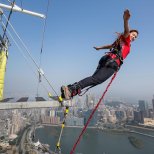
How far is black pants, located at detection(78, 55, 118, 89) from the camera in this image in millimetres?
3102

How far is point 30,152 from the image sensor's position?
52969 millimetres

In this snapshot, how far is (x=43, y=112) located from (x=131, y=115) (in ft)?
183

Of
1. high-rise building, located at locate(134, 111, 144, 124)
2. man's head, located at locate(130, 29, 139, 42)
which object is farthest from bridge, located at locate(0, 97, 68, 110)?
high-rise building, located at locate(134, 111, 144, 124)

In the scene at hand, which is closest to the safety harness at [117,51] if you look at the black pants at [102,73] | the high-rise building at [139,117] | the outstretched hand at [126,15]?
the black pants at [102,73]

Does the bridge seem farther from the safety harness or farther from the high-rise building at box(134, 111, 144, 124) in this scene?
the high-rise building at box(134, 111, 144, 124)

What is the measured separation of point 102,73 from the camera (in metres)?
3.15

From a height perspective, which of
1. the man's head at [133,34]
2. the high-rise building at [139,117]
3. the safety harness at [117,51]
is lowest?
the high-rise building at [139,117]

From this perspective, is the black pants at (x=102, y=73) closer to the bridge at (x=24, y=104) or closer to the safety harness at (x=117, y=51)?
the safety harness at (x=117, y=51)

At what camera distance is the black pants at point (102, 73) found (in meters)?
3.10

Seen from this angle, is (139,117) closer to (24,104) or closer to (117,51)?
(24,104)

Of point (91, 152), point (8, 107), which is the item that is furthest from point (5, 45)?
point (91, 152)

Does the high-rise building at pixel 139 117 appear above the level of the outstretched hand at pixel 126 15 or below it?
below

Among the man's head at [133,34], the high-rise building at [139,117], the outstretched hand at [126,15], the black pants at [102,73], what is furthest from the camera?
the high-rise building at [139,117]

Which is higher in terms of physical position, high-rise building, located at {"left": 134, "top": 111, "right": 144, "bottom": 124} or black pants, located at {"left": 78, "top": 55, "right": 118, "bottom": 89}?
black pants, located at {"left": 78, "top": 55, "right": 118, "bottom": 89}
